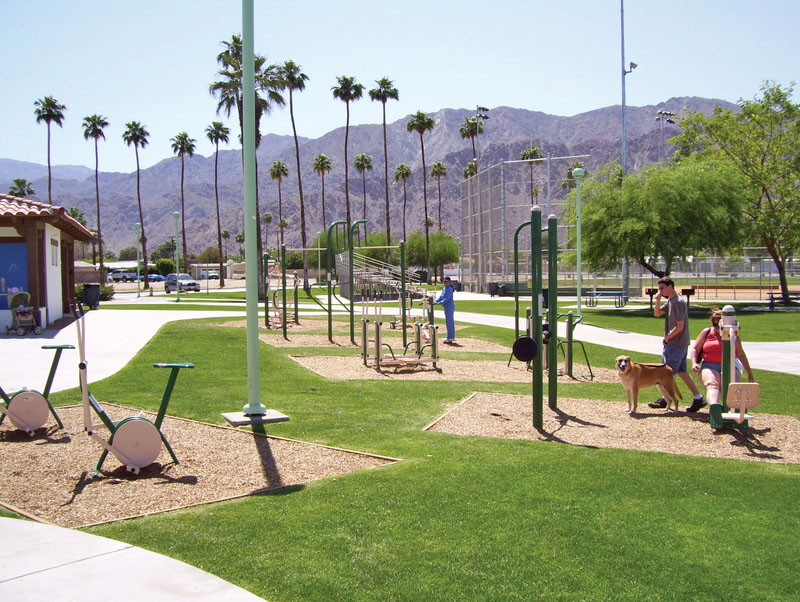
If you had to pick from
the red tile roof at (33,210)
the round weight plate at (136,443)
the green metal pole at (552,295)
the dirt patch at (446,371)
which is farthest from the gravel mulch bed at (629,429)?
the red tile roof at (33,210)

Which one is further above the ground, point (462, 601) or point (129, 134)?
point (129, 134)

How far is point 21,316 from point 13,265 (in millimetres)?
2208

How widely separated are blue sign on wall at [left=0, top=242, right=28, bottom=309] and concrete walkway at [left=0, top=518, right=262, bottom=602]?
18.7 meters

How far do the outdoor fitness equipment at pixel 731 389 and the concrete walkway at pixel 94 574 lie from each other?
5886 millimetres

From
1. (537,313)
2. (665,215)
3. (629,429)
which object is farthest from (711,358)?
(665,215)

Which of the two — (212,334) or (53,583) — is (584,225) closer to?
(212,334)

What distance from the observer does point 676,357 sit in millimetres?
9672

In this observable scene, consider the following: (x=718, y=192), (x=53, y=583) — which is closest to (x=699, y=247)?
(x=718, y=192)

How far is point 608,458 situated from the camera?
270 inches

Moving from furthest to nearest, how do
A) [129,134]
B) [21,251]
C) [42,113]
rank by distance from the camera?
[129,134]
[42,113]
[21,251]

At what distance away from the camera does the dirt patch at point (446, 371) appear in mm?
12547

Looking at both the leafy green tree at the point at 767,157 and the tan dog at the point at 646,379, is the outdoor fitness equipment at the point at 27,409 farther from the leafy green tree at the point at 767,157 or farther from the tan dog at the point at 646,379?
the leafy green tree at the point at 767,157

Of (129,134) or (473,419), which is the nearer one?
(473,419)

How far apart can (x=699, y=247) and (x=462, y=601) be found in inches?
1150
